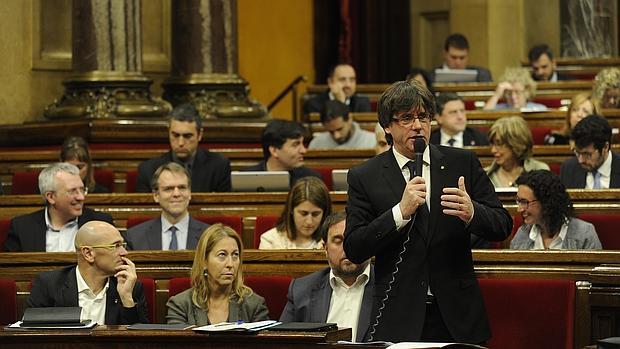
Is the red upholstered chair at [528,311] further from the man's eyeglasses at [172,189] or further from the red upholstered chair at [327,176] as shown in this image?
the red upholstered chair at [327,176]

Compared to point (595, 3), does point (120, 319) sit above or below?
below

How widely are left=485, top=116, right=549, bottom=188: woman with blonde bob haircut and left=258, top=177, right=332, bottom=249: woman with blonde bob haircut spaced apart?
1445 mm

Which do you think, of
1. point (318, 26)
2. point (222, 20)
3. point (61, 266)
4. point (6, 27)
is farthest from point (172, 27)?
point (318, 26)

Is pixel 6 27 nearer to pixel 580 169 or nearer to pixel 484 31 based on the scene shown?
pixel 580 169

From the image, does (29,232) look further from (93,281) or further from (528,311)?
(528,311)

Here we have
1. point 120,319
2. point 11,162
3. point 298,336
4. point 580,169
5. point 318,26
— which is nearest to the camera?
point 298,336

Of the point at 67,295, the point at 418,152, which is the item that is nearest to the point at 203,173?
the point at 67,295

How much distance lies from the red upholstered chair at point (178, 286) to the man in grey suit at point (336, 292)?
0.57 m

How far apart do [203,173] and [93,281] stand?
2.67 m

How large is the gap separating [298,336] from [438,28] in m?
13.0

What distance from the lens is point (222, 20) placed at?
1041cm

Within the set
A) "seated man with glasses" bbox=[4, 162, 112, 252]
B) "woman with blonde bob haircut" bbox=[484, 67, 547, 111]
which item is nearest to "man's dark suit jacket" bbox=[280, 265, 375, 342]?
"seated man with glasses" bbox=[4, 162, 112, 252]

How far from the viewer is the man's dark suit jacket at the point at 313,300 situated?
5.19 m

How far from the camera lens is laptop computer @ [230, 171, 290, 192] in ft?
25.8
